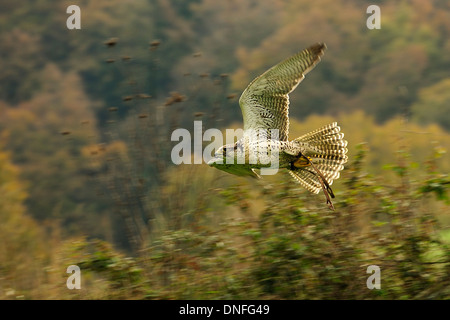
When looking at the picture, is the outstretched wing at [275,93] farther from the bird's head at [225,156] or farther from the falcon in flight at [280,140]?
the bird's head at [225,156]

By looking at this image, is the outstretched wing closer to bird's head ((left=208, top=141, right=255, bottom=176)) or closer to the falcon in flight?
the falcon in flight

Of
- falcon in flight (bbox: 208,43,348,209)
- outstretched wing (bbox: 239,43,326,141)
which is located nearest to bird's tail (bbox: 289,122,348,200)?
falcon in flight (bbox: 208,43,348,209)

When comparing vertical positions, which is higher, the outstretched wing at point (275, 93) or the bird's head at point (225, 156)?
the outstretched wing at point (275, 93)

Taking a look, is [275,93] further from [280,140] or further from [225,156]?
[225,156]

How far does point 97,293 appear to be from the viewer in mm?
5258

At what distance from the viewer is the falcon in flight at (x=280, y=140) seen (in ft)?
17.0

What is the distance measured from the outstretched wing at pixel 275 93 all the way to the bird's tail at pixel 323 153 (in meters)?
0.37

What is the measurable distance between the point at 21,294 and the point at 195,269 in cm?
174

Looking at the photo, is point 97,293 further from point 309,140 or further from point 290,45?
point 290,45

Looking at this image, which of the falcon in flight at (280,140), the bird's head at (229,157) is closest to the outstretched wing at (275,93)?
the falcon in flight at (280,140)

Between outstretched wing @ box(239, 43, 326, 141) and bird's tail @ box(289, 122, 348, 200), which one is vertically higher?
outstretched wing @ box(239, 43, 326, 141)

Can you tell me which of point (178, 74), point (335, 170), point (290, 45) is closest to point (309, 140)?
point (335, 170)

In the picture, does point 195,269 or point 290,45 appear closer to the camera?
point 195,269

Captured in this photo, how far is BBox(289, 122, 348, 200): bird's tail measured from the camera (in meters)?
5.72
